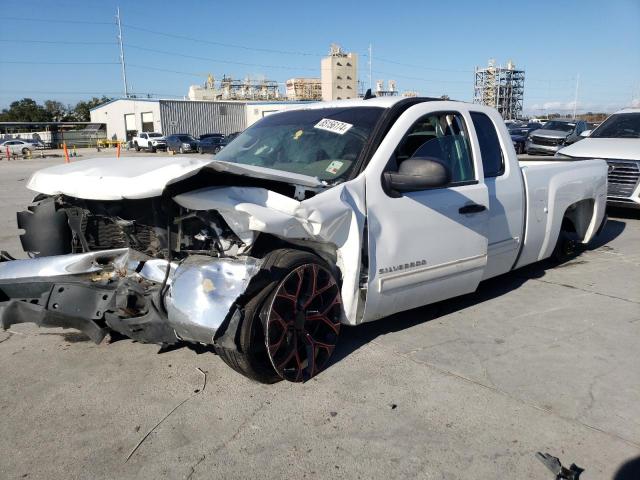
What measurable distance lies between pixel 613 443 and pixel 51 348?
3.75 m

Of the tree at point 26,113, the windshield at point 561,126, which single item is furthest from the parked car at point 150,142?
the tree at point 26,113

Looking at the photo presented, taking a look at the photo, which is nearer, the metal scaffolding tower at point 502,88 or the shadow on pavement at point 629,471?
the shadow on pavement at point 629,471

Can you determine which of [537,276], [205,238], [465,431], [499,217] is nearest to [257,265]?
[205,238]

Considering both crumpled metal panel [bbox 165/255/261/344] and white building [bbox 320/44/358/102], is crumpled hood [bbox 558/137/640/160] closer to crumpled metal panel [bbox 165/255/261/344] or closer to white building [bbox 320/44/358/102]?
crumpled metal panel [bbox 165/255/261/344]

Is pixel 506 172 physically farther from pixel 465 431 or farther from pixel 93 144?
pixel 93 144

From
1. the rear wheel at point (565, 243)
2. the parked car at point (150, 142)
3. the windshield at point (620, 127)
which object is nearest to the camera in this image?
the rear wheel at point (565, 243)

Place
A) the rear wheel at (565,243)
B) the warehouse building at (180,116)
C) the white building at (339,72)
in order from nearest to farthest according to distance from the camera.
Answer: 1. the rear wheel at (565,243)
2. the warehouse building at (180,116)
3. the white building at (339,72)

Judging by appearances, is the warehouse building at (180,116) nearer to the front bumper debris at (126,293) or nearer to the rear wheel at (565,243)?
the rear wheel at (565,243)

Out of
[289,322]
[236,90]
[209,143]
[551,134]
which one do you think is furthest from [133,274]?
[236,90]

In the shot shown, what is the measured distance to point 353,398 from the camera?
3.18 metres

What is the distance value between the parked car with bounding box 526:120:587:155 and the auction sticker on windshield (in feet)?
62.3

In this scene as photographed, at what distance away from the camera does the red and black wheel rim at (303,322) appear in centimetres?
309

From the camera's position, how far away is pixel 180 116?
191 ft

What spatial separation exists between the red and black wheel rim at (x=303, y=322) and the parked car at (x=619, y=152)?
6.52 meters
